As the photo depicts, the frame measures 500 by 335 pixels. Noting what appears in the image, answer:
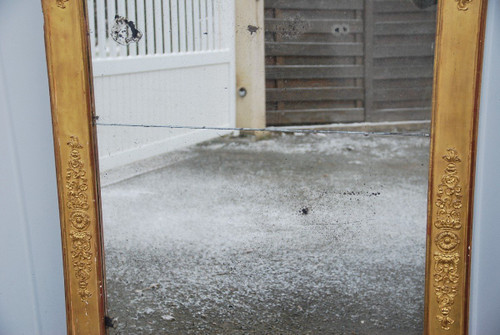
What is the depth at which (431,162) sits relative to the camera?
1407mm

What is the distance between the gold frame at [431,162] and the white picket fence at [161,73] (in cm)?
11

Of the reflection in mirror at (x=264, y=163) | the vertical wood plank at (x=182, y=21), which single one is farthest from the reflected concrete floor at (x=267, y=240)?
the vertical wood plank at (x=182, y=21)

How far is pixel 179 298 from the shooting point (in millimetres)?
2039

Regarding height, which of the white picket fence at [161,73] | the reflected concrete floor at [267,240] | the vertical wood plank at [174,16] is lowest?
the reflected concrete floor at [267,240]

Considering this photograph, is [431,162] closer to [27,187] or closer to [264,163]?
[264,163]

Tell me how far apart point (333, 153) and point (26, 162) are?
1.03 m

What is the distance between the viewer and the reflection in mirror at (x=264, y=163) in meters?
1.61

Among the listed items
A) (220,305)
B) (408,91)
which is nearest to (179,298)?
(220,305)

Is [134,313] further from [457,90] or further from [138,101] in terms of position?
[457,90]

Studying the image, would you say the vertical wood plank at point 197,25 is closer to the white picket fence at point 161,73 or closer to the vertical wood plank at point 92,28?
the white picket fence at point 161,73

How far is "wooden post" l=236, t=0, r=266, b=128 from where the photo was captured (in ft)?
5.15

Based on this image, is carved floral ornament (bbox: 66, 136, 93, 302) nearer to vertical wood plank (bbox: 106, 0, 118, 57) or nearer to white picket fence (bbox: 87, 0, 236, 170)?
white picket fence (bbox: 87, 0, 236, 170)

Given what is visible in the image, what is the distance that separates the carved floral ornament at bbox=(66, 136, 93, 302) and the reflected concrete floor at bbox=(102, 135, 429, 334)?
0.56ft

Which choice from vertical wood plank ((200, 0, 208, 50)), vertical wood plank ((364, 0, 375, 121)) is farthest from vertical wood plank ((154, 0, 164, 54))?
vertical wood plank ((364, 0, 375, 121))
